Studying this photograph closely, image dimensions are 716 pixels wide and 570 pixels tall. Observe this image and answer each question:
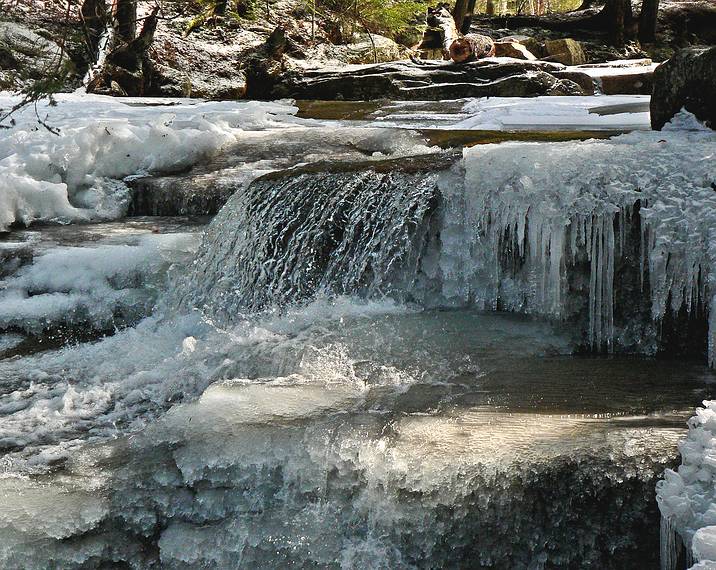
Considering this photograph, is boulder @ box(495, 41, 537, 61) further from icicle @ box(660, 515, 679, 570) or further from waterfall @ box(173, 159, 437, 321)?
icicle @ box(660, 515, 679, 570)

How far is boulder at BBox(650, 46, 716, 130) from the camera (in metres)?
5.38

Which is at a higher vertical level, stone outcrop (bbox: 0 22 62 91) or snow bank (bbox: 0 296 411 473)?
stone outcrop (bbox: 0 22 62 91)

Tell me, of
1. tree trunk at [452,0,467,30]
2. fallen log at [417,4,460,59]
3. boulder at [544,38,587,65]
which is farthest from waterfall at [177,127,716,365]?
tree trunk at [452,0,467,30]

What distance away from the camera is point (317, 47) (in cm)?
Result: 1340

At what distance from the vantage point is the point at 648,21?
60.7 feet

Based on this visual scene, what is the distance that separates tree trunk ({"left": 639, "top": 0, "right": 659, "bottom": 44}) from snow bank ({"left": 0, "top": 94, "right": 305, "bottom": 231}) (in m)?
13.6

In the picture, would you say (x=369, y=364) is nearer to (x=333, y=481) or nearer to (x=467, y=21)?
(x=333, y=481)

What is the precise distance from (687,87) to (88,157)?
4.87 meters

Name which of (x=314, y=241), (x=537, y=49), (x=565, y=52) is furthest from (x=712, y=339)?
(x=537, y=49)

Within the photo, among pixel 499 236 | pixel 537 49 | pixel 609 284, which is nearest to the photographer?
pixel 609 284

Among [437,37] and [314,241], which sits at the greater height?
[437,37]

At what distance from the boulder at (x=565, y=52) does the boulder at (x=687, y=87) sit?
32.5 ft

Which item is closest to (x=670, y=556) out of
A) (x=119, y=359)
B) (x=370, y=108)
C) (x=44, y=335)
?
(x=119, y=359)

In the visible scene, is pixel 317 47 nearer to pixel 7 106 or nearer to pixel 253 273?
pixel 7 106
